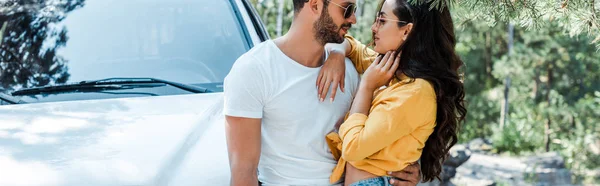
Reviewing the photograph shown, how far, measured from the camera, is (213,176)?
8.60 feet

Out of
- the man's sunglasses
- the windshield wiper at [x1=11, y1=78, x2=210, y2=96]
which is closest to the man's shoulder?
the man's sunglasses

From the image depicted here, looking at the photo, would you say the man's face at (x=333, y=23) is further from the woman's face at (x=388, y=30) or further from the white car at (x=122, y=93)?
the white car at (x=122, y=93)

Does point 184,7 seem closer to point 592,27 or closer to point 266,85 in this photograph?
point 266,85

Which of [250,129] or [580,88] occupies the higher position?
[250,129]

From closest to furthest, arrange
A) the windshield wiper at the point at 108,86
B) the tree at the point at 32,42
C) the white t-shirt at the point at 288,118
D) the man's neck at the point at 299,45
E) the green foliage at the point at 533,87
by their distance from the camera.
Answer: the white t-shirt at the point at 288,118, the man's neck at the point at 299,45, the windshield wiper at the point at 108,86, the tree at the point at 32,42, the green foliage at the point at 533,87

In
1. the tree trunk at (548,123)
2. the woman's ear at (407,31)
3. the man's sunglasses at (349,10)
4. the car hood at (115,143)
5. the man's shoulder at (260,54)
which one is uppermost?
the man's sunglasses at (349,10)

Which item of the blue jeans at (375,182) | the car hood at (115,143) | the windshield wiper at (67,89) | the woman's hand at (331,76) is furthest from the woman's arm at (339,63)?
the windshield wiper at (67,89)

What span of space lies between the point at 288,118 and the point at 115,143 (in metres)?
0.64

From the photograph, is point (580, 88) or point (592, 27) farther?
point (580, 88)

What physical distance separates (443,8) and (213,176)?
3.30ft

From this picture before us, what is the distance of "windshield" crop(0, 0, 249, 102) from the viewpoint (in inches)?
140

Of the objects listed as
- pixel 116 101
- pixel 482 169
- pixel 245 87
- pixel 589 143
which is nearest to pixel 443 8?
pixel 245 87

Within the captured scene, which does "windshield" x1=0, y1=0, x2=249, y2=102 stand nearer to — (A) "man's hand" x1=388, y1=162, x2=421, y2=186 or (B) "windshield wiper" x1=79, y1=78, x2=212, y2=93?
(B) "windshield wiper" x1=79, y1=78, x2=212, y2=93

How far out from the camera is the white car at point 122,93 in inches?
102
